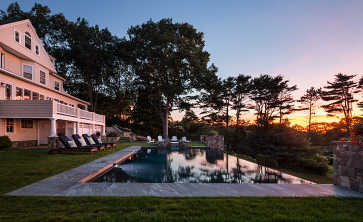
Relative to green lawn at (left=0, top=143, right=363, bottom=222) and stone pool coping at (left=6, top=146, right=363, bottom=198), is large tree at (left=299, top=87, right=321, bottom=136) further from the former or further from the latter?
green lawn at (left=0, top=143, right=363, bottom=222)

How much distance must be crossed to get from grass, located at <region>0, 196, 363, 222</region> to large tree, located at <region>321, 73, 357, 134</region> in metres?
31.0

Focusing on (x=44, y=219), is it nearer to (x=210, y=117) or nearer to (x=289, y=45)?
(x=289, y=45)

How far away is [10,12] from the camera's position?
22672 mm

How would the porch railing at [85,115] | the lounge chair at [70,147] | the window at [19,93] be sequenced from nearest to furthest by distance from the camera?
1. the lounge chair at [70,147]
2. the window at [19,93]
3. the porch railing at [85,115]

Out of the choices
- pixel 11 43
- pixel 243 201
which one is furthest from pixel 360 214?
pixel 11 43

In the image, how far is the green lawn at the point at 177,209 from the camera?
2840 millimetres

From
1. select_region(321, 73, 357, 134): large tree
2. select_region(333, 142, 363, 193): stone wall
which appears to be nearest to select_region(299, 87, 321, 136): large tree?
select_region(321, 73, 357, 134): large tree

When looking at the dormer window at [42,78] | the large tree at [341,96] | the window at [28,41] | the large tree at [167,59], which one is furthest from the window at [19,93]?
the large tree at [341,96]

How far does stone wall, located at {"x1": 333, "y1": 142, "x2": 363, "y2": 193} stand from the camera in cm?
436

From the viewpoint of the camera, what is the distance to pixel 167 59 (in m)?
24.3

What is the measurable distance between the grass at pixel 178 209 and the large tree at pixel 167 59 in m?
21.4

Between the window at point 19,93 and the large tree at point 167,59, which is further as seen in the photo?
the large tree at point 167,59

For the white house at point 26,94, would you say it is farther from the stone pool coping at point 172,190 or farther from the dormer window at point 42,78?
the stone pool coping at point 172,190

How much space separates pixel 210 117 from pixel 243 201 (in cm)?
2769
